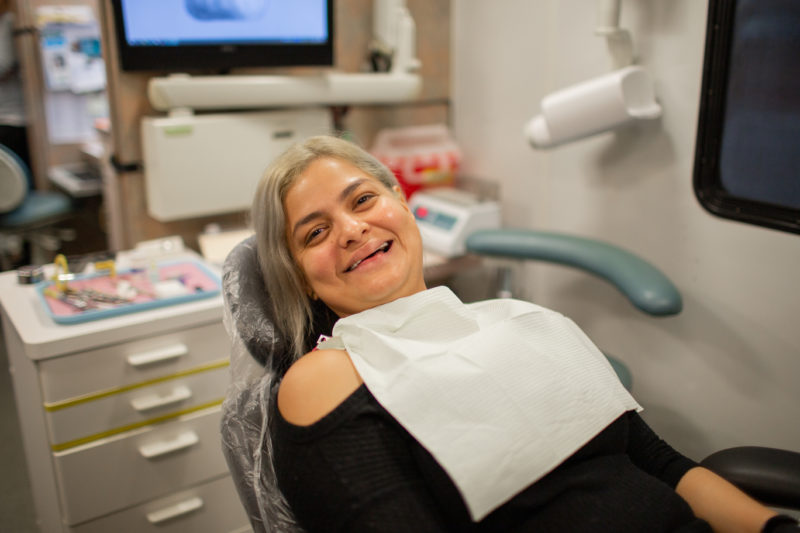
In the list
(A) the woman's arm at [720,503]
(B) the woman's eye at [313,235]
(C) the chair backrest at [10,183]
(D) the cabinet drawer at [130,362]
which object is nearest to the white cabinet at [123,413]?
(D) the cabinet drawer at [130,362]

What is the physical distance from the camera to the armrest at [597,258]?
146 cm

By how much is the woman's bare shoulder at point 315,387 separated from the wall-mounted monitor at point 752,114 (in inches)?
45.2

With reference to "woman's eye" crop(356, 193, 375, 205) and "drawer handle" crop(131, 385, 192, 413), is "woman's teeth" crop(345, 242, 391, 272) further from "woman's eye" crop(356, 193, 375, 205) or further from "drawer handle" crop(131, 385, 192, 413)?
"drawer handle" crop(131, 385, 192, 413)

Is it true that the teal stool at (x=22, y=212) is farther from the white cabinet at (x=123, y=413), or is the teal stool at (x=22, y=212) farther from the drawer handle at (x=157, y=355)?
the drawer handle at (x=157, y=355)

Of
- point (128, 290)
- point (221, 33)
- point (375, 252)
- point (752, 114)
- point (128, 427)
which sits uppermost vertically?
point (221, 33)

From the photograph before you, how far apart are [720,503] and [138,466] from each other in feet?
4.00

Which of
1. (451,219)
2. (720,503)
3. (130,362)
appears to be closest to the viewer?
(720,503)

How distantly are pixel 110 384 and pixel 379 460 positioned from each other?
0.87 metres

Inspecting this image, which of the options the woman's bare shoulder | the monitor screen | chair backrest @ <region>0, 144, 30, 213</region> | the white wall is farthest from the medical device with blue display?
chair backrest @ <region>0, 144, 30, 213</region>

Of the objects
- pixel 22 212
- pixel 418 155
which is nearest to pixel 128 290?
pixel 418 155

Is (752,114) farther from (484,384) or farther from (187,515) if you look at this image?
(187,515)

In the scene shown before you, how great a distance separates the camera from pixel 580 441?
90 centimetres

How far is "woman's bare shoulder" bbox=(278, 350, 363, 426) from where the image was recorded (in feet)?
2.76

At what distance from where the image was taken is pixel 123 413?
4.77 ft
